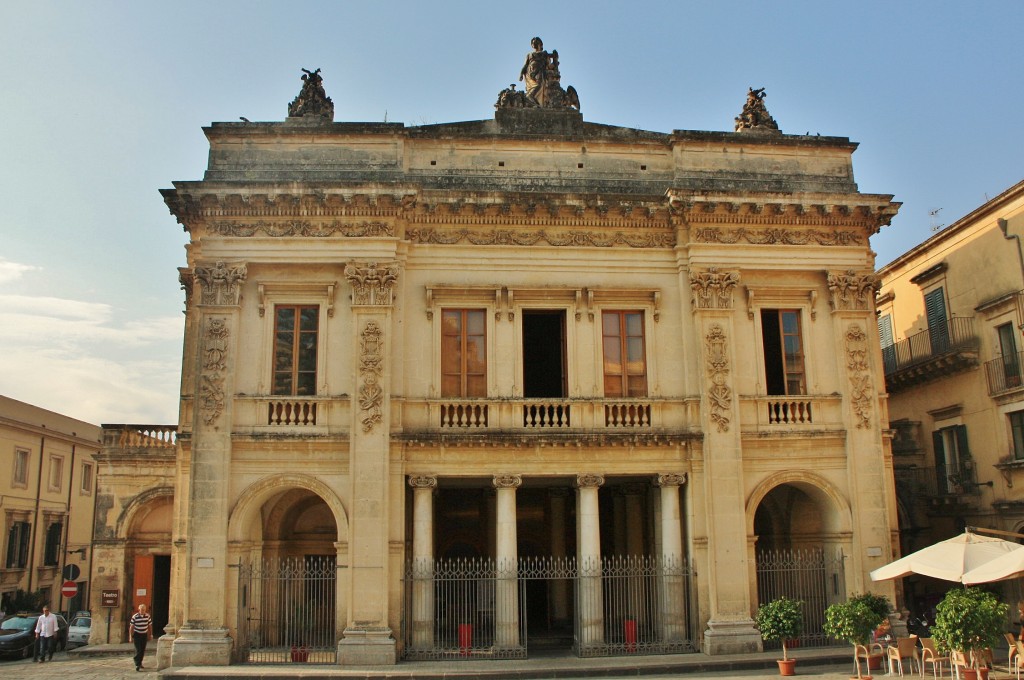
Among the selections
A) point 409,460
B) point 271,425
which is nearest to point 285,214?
point 271,425

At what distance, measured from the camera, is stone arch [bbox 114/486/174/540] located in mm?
25516

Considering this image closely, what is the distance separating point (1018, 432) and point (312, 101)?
63.9 feet

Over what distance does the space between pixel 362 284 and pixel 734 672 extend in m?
11.1

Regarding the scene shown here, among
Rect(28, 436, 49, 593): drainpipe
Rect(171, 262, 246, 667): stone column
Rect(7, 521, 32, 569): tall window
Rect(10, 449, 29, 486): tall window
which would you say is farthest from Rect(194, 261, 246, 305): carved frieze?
Rect(28, 436, 49, 593): drainpipe

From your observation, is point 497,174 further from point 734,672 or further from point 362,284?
point 734,672

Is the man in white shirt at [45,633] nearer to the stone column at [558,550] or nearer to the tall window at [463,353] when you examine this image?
the tall window at [463,353]

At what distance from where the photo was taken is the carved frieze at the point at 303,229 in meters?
19.3

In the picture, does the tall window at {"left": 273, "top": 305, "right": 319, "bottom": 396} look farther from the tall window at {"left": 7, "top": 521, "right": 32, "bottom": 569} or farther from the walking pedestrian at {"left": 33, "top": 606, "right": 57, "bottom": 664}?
the tall window at {"left": 7, "top": 521, "right": 32, "bottom": 569}

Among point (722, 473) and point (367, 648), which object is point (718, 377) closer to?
point (722, 473)

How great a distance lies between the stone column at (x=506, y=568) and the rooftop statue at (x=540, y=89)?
30.7 feet

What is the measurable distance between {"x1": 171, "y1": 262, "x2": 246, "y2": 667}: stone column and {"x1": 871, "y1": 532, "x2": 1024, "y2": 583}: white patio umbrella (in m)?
13.2

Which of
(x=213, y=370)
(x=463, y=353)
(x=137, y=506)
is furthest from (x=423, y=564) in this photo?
(x=137, y=506)

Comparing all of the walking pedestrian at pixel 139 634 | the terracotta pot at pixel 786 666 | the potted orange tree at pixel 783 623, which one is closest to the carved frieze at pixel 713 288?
the potted orange tree at pixel 783 623

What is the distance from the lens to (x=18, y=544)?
3475cm
